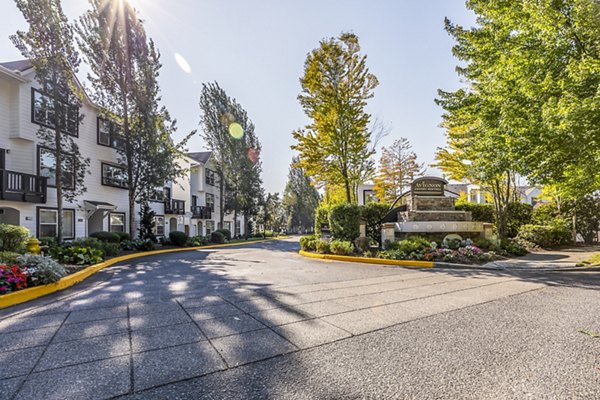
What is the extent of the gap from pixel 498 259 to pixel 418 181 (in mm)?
4457

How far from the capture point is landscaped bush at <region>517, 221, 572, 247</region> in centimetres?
1349

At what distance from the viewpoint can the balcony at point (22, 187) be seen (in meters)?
12.1

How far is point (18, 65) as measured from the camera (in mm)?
14617

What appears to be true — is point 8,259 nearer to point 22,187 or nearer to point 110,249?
point 110,249

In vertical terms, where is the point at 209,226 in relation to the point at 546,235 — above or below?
above

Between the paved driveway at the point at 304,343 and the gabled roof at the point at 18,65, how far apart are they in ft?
46.9

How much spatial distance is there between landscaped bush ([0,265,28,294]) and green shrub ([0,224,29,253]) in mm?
3687

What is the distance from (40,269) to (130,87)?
1397 centimetres

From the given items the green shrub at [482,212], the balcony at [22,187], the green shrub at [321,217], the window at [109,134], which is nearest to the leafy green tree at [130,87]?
the window at [109,134]

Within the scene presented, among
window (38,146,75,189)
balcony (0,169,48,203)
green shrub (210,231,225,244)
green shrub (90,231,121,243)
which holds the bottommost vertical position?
green shrub (210,231,225,244)

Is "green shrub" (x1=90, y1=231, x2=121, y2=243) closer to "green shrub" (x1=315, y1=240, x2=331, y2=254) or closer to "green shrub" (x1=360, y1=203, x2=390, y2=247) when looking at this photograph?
"green shrub" (x1=315, y1=240, x2=331, y2=254)

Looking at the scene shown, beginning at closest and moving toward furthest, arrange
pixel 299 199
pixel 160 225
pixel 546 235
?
pixel 546 235 → pixel 160 225 → pixel 299 199

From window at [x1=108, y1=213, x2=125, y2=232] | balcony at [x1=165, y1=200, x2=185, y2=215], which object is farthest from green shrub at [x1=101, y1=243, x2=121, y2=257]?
balcony at [x1=165, y1=200, x2=185, y2=215]

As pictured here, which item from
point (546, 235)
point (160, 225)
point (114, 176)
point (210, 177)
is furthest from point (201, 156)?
point (546, 235)
